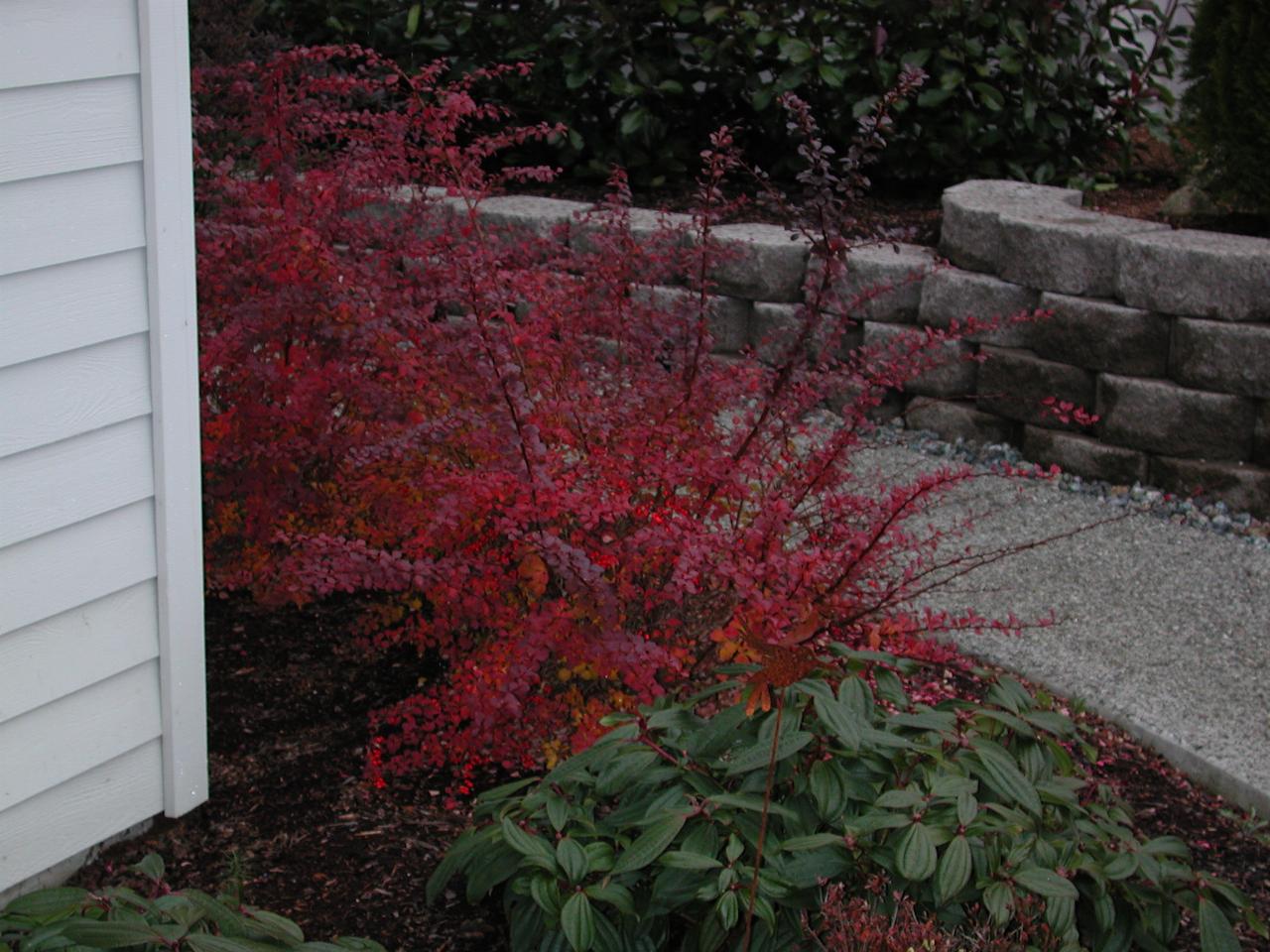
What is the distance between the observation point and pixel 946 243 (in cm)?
508

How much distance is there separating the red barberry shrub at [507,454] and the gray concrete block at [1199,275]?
5.32 feet

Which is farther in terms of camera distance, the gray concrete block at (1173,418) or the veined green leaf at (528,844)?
the gray concrete block at (1173,418)

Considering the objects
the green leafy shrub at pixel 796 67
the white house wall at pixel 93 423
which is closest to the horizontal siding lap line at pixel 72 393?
the white house wall at pixel 93 423

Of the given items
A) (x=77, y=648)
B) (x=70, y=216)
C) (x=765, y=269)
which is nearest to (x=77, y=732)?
(x=77, y=648)

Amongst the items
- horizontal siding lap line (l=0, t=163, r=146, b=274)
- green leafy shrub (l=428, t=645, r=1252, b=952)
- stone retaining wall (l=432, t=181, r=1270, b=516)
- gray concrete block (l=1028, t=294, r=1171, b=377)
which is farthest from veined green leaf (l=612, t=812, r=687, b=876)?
gray concrete block (l=1028, t=294, r=1171, b=377)

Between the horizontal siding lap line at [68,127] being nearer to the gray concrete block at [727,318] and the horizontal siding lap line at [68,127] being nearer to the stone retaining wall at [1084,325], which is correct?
the stone retaining wall at [1084,325]

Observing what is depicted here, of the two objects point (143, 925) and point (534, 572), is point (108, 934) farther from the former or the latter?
point (534, 572)

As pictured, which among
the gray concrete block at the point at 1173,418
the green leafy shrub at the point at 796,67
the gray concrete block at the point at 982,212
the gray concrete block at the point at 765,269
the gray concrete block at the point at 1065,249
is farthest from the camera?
the green leafy shrub at the point at 796,67

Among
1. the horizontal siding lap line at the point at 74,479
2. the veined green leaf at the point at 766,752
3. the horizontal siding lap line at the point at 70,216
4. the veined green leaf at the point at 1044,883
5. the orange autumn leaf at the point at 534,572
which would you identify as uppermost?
the horizontal siding lap line at the point at 70,216

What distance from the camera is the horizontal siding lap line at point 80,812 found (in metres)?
2.52

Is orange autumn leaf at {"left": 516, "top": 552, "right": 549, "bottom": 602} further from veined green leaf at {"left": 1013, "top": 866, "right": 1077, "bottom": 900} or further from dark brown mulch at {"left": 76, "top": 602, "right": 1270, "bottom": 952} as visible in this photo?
veined green leaf at {"left": 1013, "top": 866, "right": 1077, "bottom": 900}

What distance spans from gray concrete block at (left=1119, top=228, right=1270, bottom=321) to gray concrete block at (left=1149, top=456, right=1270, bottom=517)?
1.48 feet

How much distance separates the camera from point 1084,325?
4.70 meters

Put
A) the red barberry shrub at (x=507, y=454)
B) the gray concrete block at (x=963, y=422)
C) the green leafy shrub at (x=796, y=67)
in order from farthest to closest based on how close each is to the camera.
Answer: the green leafy shrub at (x=796, y=67) → the gray concrete block at (x=963, y=422) → the red barberry shrub at (x=507, y=454)
